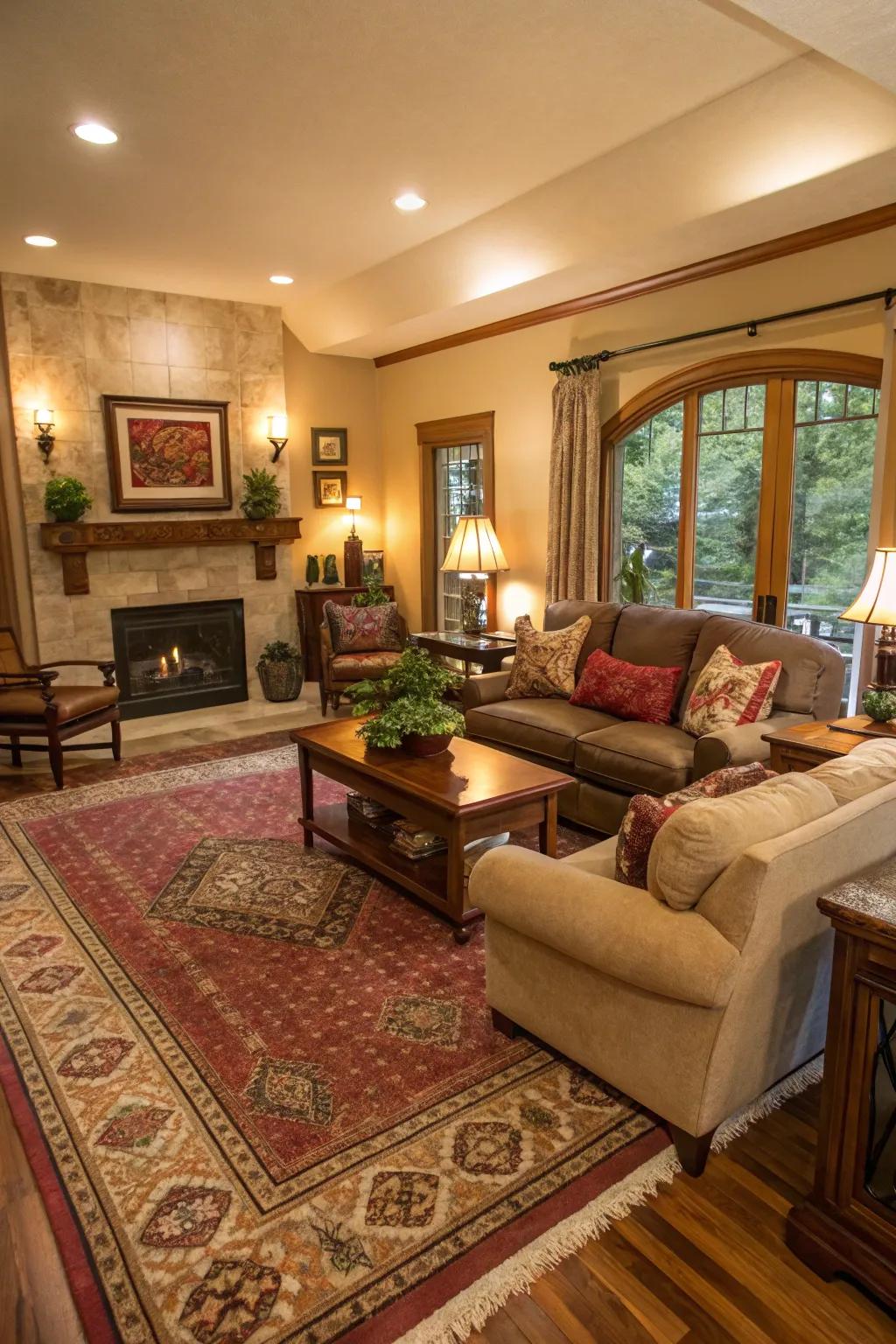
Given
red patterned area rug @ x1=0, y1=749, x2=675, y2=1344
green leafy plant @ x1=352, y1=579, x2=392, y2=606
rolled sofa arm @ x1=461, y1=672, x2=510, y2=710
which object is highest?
green leafy plant @ x1=352, y1=579, x2=392, y2=606

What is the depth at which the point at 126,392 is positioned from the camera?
20.9 feet

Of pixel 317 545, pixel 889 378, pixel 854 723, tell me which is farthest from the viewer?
pixel 317 545

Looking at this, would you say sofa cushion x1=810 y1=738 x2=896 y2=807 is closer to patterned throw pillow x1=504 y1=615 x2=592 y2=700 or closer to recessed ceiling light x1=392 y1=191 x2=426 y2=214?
patterned throw pillow x1=504 y1=615 x2=592 y2=700

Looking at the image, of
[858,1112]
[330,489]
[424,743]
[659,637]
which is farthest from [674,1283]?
[330,489]

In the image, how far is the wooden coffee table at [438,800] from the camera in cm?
309

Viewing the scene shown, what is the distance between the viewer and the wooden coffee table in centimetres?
309

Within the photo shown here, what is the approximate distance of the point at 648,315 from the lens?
5.03 meters

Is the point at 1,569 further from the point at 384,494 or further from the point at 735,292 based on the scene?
the point at 735,292

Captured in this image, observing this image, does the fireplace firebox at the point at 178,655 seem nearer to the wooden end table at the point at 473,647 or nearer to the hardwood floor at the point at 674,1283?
the wooden end table at the point at 473,647

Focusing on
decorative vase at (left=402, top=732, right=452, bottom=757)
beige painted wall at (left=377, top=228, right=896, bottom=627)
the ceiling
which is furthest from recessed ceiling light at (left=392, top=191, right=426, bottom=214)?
decorative vase at (left=402, top=732, right=452, bottom=757)

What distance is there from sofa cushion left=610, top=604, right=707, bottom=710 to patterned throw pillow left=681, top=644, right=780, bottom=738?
1.10 ft

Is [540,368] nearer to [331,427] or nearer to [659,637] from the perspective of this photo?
[331,427]

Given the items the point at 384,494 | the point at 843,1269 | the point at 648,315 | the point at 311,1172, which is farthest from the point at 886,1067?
the point at 384,494

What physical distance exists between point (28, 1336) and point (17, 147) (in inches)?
174
